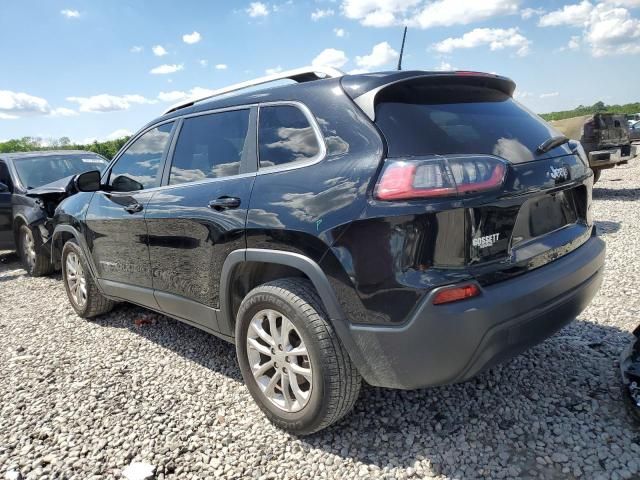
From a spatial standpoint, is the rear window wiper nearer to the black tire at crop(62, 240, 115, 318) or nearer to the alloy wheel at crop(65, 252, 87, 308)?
the black tire at crop(62, 240, 115, 318)

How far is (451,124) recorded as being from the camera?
2205 millimetres

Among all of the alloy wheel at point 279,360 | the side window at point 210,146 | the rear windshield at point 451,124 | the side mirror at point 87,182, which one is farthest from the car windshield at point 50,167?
the rear windshield at point 451,124

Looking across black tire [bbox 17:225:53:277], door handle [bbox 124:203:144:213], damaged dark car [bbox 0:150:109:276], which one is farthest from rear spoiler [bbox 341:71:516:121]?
black tire [bbox 17:225:53:277]

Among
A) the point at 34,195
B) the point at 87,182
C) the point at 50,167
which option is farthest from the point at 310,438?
the point at 50,167

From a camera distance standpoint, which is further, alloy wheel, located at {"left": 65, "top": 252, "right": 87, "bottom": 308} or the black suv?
A: alloy wheel, located at {"left": 65, "top": 252, "right": 87, "bottom": 308}

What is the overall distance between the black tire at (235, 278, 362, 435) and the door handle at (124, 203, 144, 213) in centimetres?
144

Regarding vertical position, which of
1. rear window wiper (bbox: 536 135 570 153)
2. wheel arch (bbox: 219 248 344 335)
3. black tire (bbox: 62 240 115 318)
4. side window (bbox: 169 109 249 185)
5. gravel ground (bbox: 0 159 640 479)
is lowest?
gravel ground (bbox: 0 159 640 479)

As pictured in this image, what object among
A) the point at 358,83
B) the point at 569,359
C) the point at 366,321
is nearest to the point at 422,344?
the point at 366,321

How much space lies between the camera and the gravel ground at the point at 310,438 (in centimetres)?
225

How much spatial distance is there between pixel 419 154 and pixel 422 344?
2.63 ft

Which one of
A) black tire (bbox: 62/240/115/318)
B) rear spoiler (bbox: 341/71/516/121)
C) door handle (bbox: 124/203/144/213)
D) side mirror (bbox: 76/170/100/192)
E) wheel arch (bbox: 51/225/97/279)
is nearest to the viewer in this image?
rear spoiler (bbox: 341/71/516/121)

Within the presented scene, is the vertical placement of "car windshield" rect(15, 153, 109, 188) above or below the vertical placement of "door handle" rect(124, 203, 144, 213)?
above

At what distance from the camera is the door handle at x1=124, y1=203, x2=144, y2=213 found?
3.43m

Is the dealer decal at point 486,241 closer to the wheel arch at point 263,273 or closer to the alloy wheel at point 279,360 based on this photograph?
the wheel arch at point 263,273
